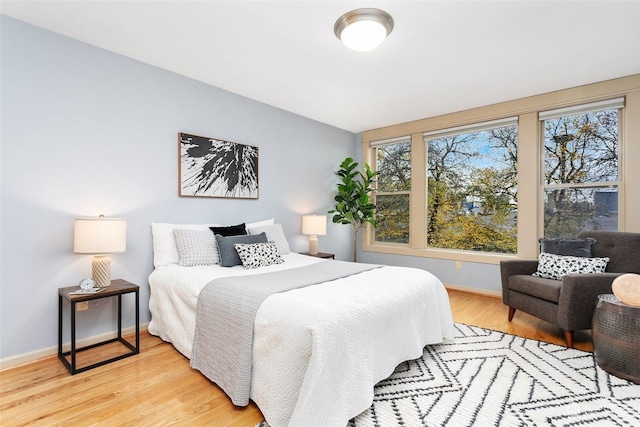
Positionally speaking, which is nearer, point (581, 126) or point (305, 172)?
point (581, 126)

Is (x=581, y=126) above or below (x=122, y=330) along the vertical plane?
above

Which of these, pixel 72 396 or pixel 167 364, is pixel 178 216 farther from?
pixel 72 396

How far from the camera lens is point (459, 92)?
11.6 ft

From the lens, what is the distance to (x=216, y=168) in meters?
3.35

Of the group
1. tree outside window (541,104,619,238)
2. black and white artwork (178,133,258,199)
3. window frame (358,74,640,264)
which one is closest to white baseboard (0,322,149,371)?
black and white artwork (178,133,258,199)

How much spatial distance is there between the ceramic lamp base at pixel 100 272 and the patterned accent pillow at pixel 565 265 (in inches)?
146

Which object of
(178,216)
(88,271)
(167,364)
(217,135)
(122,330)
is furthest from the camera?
(217,135)

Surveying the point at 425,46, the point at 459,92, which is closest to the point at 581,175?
the point at 459,92

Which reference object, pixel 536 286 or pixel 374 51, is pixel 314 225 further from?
pixel 536 286

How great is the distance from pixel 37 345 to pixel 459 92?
14.8ft

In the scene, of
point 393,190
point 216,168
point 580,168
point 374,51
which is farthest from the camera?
point 393,190

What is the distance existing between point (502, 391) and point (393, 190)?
11.3 ft

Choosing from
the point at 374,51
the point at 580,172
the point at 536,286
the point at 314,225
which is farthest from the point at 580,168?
the point at 314,225

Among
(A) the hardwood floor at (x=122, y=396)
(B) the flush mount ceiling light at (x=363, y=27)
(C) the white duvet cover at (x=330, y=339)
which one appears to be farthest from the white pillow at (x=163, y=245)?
(B) the flush mount ceiling light at (x=363, y=27)
